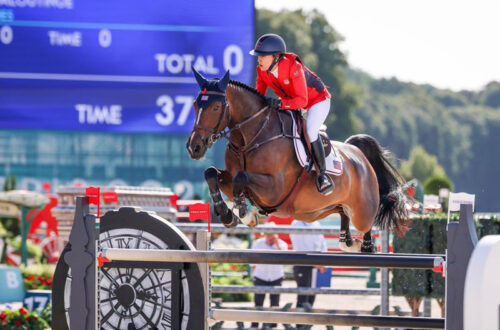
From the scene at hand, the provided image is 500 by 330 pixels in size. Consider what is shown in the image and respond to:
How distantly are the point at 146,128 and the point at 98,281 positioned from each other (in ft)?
31.0

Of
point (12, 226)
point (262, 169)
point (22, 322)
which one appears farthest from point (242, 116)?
point (12, 226)

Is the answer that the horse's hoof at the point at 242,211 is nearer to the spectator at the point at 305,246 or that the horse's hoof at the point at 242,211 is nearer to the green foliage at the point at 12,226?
the spectator at the point at 305,246

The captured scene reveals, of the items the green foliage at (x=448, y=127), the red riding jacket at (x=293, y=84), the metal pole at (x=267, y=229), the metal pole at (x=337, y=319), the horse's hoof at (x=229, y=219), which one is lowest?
the metal pole at (x=337, y=319)

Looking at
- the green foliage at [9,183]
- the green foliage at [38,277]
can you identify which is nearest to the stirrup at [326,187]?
the green foliage at [38,277]

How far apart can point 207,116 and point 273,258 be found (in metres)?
1.77

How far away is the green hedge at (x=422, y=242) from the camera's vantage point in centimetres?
658

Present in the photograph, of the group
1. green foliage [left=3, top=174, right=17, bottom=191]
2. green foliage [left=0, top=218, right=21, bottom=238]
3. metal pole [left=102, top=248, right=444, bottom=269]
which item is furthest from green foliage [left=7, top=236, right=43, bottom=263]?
metal pole [left=102, top=248, right=444, bottom=269]

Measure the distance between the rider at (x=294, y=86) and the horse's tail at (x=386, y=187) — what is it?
1.04 meters

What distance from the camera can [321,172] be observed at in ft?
17.4

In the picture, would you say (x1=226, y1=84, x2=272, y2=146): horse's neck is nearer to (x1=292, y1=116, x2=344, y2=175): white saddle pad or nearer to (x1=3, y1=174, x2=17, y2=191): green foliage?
(x1=292, y1=116, x2=344, y2=175): white saddle pad

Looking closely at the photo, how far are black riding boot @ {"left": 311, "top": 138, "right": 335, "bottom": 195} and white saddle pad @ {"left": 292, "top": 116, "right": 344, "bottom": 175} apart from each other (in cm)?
7

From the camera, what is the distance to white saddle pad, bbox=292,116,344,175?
534 cm

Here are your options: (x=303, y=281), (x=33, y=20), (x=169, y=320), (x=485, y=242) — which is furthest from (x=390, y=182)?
(x=33, y=20)

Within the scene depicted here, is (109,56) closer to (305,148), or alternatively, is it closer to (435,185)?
(435,185)
